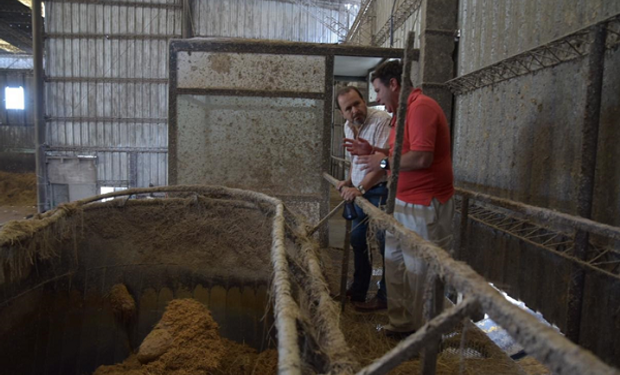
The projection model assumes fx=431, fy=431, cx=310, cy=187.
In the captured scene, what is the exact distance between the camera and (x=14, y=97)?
17.2m

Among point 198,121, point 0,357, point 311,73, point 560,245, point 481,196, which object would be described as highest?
point 311,73

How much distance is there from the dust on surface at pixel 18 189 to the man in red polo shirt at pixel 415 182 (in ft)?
50.2

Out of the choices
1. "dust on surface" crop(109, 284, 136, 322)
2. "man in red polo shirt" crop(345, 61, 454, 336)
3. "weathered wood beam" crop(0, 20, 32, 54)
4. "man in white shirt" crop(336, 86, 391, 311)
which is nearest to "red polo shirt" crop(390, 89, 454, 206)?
"man in red polo shirt" crop(345, 61, 454, 336)

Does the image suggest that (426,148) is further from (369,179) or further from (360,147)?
(369,179)

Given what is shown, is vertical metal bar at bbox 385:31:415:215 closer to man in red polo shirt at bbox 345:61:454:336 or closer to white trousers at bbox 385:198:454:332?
man in red polo shirt at bbox 345:61:454:336

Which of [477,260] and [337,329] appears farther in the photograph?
[477,260]

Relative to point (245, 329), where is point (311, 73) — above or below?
above

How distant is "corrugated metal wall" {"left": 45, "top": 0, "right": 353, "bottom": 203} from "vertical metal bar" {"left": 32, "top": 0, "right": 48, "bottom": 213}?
0.31 metres

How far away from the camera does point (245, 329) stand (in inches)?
153

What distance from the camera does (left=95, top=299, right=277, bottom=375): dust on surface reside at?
3.05 meters

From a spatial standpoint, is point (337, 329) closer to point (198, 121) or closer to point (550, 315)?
point (550, 315)

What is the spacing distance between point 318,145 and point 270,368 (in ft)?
11.0

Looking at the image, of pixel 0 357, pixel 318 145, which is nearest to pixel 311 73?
pixel 318 145

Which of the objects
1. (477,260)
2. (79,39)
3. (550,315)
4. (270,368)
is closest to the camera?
(270,368)
